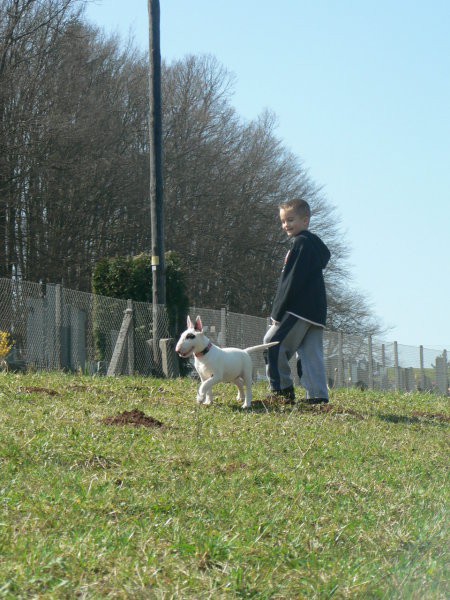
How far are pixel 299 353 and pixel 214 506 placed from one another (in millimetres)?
6031

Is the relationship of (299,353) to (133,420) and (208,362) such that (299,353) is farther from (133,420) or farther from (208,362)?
(133,420)

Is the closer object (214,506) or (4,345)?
(214,506)

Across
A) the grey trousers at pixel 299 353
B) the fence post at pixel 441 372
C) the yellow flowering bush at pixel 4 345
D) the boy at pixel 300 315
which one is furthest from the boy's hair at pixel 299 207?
the fence post at pixel 441 372

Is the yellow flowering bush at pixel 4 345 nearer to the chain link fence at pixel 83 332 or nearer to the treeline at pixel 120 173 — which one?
the chain link fence at pixel 83 332

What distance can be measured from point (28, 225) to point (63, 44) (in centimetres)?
597

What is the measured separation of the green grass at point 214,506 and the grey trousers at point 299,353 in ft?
4.66

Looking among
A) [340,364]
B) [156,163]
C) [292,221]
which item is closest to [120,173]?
[340,364]

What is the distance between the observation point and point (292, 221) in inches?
469

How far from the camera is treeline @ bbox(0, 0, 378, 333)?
34656mm

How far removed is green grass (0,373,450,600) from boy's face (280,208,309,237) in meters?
2.39

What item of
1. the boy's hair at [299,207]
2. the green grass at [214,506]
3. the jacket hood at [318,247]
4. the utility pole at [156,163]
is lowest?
the green grass at [214,506]

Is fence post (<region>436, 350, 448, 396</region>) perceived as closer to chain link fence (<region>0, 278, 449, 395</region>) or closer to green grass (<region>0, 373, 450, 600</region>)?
chain link fence (<region>0, 278, 449, 395</region>)

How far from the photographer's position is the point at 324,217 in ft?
159

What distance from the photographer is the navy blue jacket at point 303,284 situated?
38.3ft
